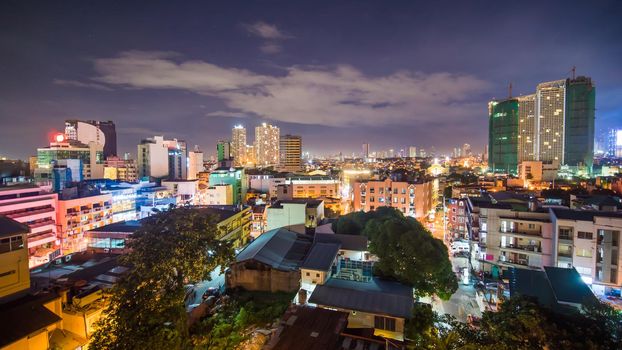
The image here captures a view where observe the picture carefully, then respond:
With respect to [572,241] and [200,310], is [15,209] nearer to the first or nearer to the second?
[200,310]

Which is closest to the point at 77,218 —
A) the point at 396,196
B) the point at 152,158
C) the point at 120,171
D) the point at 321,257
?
the point at 321,257

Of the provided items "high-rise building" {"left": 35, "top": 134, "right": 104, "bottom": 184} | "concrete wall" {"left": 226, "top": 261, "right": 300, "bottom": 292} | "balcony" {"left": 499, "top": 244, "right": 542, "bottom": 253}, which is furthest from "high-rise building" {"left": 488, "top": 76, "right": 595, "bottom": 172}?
"high-rise building" {"left": 35, "top": 134, "right": 104, "bottom": 184}

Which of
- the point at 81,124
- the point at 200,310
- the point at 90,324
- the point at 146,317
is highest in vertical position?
the point at 81,124

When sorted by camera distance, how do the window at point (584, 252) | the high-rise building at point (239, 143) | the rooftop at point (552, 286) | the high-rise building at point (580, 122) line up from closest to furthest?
the rooftop at point (552, 286)
the window at point (584, 252)
the high-rise building at point (580, 122)
the high-rise building at point (239, 143)

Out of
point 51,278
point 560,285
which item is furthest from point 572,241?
point 51,278

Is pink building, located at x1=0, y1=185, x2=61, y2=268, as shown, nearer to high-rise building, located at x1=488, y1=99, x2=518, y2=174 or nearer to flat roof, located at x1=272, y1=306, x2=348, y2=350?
flat roof, located at x1=272, y1=306, x2=348, y2=350

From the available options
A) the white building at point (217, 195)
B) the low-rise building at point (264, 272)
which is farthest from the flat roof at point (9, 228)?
the white building at point (217, 195)

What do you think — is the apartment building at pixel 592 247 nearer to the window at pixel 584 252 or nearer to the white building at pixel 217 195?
the window at pixel 584 252
